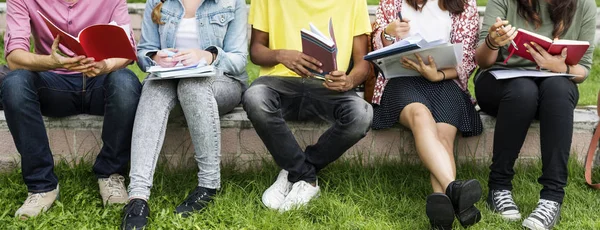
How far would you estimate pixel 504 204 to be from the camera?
3586 millimetres

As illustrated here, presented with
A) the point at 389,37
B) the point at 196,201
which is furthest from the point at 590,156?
the point at 196,201

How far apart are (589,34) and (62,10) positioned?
2.61m

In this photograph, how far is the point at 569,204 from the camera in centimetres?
372

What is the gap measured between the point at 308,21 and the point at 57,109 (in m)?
1.33

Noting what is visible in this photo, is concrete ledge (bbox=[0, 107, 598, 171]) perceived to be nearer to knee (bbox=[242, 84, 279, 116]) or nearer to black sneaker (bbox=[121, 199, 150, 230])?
knee (bbox=[242, 84, 279, 116])

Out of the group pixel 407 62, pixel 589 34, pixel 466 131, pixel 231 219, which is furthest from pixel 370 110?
pixel 589 34

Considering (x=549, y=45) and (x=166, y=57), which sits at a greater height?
(x=549, y=45)

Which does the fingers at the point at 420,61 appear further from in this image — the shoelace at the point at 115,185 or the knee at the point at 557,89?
the shoelace at the point at 115,185

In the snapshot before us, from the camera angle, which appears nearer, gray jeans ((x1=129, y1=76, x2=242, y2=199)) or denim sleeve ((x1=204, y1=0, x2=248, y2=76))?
gray jeans ((x1=129, y1=76, x2=242, y2=199))

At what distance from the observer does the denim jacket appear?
3.83 m

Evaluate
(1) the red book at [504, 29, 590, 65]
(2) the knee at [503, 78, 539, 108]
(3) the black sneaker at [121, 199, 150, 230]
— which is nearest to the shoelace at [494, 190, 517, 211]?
(2) the knee at [503, 78, 539, 108]

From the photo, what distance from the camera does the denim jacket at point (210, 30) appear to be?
383cm

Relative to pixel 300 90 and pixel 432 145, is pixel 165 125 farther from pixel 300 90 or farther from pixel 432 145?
pixel 432 145

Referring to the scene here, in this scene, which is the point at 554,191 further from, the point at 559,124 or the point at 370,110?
the point at 370,110
